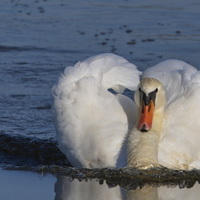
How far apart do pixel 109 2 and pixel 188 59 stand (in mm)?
3807

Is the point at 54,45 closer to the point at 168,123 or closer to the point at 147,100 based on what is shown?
the point at 168,123

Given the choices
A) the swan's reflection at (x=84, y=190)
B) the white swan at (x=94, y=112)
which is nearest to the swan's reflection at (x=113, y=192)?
the swan's reflection at (x=84, y=190)

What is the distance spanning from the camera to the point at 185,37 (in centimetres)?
1399

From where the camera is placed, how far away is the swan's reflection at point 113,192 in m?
7.16

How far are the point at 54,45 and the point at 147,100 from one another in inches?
240

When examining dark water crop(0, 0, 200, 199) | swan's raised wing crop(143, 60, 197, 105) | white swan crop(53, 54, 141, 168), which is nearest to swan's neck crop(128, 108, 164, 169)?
white swan crop(53, 54, 141, 168)

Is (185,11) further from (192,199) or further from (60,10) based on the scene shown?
(192,199)

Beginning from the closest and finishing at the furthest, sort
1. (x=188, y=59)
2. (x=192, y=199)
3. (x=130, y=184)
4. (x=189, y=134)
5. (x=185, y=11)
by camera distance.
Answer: (x=192, y=199), (x=130, y=184), (x=189, y=134), (x=188, y=59), (x=185, y=11)

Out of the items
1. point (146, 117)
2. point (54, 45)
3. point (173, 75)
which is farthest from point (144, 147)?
point (54, 45)

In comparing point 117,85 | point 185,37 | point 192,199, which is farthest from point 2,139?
point 185,37

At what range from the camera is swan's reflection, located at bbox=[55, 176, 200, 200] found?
716 centimetres

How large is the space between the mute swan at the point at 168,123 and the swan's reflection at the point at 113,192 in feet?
1.12

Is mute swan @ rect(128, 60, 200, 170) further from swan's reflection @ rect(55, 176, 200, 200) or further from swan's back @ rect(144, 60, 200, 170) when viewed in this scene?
swan's reflection @ rect(55, 176, 200, 200)

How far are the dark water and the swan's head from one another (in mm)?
1190
